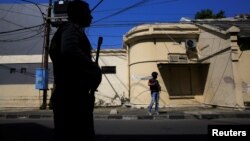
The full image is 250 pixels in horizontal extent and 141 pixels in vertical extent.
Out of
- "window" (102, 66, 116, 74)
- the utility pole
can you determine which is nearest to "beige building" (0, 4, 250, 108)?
"window" (102, 66, 116, 74)

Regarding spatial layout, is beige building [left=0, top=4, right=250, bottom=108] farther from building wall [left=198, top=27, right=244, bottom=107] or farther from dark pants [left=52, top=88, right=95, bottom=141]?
dark pants [left=52, top=88, right=95, bottom=141]

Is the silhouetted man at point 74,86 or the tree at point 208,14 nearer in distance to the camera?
the silhouetted man at point 74,86

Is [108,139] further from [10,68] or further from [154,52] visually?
[10,68]

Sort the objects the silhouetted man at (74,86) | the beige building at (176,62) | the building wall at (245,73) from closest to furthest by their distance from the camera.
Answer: the silhouetted man at (74,86), the building wall at (245,73), the beige building at (176,62)

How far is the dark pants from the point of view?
2443mm

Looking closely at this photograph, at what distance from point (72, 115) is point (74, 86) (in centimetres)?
22

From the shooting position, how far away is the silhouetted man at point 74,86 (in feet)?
7.84

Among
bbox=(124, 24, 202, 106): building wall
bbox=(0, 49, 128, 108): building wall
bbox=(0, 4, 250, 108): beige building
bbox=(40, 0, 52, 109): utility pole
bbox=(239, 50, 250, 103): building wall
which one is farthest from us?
bbox=(0, 49, 128, 108): building wall

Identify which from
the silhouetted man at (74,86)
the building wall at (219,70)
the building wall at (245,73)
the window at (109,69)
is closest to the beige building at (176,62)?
the building wall at (219,70)

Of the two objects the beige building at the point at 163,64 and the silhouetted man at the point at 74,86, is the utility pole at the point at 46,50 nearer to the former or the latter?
the beige building at the point at 163,64

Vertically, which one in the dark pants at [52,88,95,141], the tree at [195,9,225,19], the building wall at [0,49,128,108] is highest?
the tree at [195,9,225,19]

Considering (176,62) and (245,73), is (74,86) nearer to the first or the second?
(245,73)

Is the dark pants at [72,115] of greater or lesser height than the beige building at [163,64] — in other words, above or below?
below

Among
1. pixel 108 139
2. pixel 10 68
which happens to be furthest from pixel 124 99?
pixel 108 139
